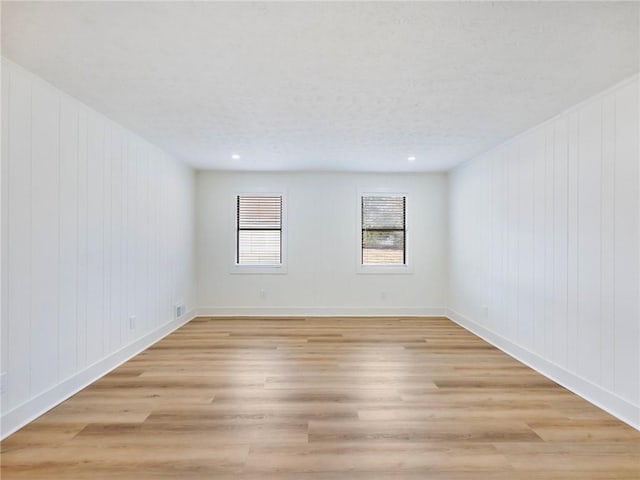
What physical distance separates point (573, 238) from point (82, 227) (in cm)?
424

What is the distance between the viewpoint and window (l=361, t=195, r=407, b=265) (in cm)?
580

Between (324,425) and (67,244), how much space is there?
244 centimetres

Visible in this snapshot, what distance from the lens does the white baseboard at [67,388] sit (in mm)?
2152

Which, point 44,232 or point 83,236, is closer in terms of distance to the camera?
point 44,232

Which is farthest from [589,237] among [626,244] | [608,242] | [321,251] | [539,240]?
[321,251]

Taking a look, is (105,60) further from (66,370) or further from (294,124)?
(66,370)

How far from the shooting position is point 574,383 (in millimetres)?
2812

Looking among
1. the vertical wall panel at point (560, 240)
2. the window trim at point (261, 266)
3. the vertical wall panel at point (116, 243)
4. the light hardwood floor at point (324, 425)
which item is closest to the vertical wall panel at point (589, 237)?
the vertical wall panel at point (560, 240)

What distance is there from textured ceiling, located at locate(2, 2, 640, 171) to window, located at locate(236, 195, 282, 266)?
2.37 m

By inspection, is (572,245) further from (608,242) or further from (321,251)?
(321,251)

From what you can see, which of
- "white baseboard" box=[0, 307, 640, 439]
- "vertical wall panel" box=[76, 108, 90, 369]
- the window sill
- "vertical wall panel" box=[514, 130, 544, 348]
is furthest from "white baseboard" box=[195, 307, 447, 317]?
"vertical wall panel" box=[76, 108, 90, 369]

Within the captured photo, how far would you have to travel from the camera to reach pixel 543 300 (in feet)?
10.6

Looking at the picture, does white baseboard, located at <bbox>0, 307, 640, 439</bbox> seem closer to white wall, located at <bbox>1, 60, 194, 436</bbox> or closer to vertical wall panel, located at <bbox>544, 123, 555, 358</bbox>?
white wall, located at <bbox>1, 60, 194, 436</bbox>

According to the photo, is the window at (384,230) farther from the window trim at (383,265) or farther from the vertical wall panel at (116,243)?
the vertical wall panel at (116,243)
